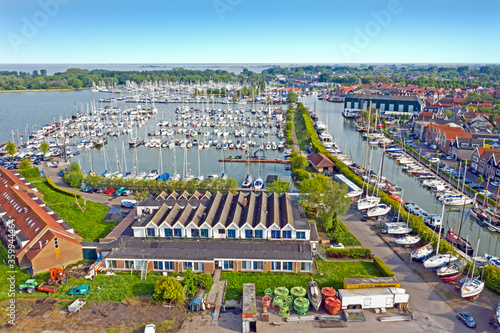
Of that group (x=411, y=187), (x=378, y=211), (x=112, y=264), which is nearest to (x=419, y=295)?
(x=378, y=211)

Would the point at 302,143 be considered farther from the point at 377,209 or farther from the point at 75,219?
the point at 75,219

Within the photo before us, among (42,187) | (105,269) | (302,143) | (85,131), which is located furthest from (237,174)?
(85,131)

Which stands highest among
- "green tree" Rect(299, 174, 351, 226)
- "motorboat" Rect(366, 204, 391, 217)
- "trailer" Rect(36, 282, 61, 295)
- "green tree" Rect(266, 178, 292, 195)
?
"green tree" Rect(299, 174, 351, 226)

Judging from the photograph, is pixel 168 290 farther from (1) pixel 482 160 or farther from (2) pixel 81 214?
(1) pixel 482 160

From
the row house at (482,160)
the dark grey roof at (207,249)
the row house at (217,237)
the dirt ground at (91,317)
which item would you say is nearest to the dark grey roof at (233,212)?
the row house at (217,237)

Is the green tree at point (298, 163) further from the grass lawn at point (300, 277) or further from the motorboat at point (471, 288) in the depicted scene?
the motorboat at point (471, 288)

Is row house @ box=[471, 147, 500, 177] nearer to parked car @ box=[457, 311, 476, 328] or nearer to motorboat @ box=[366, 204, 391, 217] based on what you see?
motorboat @ box=[366, 204, 391, 217]

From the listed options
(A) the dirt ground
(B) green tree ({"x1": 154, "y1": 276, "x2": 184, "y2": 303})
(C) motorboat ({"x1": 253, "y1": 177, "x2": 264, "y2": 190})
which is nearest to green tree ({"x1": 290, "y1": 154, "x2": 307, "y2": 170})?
(C) motorboat ({"x1": 253, "y1": 177, "x2": 264, "y2": 190})
